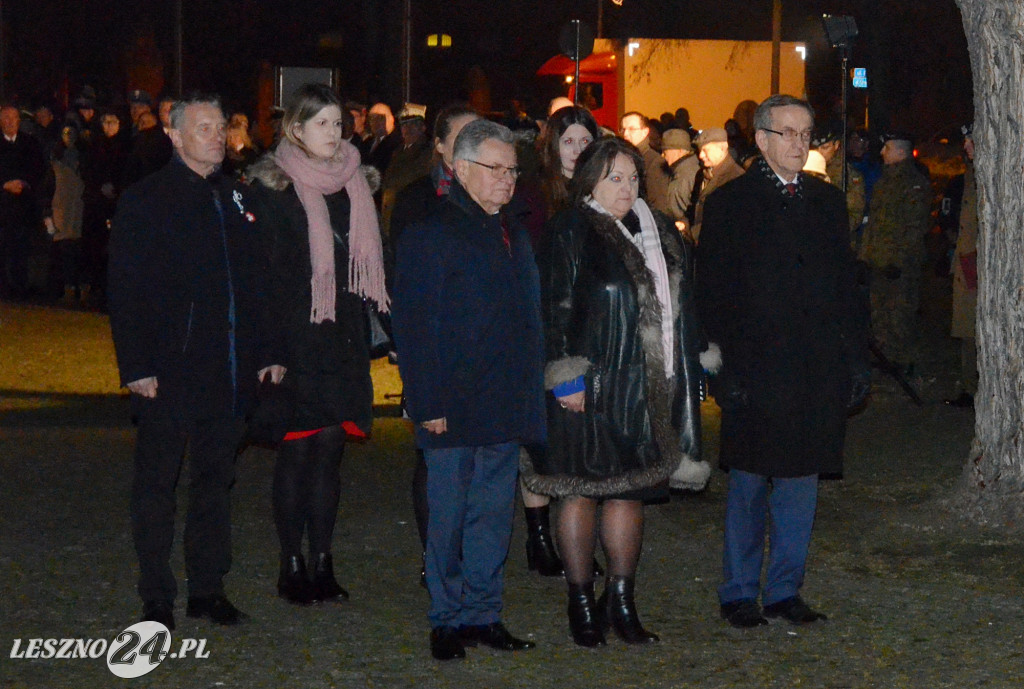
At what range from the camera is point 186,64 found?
1747 inches

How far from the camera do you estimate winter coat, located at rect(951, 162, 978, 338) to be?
11273 mm

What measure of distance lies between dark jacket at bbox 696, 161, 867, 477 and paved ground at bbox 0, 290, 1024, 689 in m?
0.75

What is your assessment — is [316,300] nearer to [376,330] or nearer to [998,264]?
[376,330]

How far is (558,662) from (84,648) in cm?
172

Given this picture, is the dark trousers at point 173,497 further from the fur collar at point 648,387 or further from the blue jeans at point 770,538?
the blue jeans at point 770,538

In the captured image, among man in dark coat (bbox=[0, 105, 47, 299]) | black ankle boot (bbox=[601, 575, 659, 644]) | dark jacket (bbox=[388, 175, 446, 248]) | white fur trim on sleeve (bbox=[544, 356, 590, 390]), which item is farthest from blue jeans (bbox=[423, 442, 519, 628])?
man in dark coat (bbox=[0, 105, 47, 299])

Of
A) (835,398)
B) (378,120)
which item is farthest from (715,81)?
(835,398)

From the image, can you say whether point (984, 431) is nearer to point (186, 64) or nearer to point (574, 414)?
point (574, 414)

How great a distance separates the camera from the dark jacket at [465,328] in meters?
5.51

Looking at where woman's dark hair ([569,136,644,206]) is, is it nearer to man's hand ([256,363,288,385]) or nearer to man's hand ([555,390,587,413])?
man's hand ([555,390,587,413])

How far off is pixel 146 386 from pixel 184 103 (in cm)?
106

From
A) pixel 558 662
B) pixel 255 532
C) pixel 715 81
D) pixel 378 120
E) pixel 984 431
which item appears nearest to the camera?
pixel 558 662

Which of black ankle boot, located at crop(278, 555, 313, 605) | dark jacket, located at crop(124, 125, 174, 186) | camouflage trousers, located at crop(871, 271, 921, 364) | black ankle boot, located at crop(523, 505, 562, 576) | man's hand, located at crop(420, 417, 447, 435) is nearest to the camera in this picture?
man's hand, located at crop(420, 417, 447, 435)

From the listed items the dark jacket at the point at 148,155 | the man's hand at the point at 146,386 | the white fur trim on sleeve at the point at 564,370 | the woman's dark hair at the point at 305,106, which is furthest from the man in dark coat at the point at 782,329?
Answer: the dark jacket at the point at 148,155
